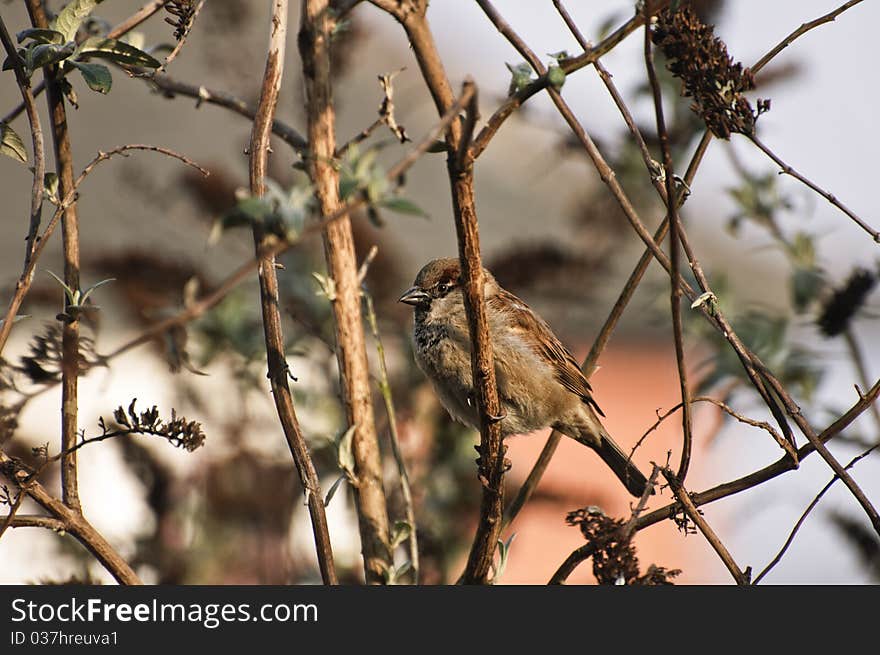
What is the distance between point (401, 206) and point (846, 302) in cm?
170

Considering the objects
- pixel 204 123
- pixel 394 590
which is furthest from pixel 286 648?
pixel 204 123

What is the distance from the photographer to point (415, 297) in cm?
354

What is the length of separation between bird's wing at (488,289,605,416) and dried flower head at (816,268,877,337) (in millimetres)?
1264

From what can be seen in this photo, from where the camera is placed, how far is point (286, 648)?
1.77 metres

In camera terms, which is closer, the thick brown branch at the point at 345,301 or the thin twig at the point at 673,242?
the thin twig at the point at 673,242

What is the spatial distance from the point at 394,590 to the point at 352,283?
0.62 meters

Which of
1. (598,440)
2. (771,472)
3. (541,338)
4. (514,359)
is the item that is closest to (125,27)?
(771,472)

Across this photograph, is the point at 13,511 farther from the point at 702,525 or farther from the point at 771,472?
the point at 771,472

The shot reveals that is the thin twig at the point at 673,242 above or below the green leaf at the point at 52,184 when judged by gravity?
below

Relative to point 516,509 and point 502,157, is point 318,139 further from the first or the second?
point 502,157

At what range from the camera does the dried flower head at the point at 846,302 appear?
2.45 m

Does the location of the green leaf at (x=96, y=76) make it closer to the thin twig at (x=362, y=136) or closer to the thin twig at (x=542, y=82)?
the thin twig at (x=362, y=136)

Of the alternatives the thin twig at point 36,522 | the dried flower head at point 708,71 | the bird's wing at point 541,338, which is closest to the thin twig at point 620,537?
the dried flower head at point 708,71

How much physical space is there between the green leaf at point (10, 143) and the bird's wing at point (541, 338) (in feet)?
7.16
